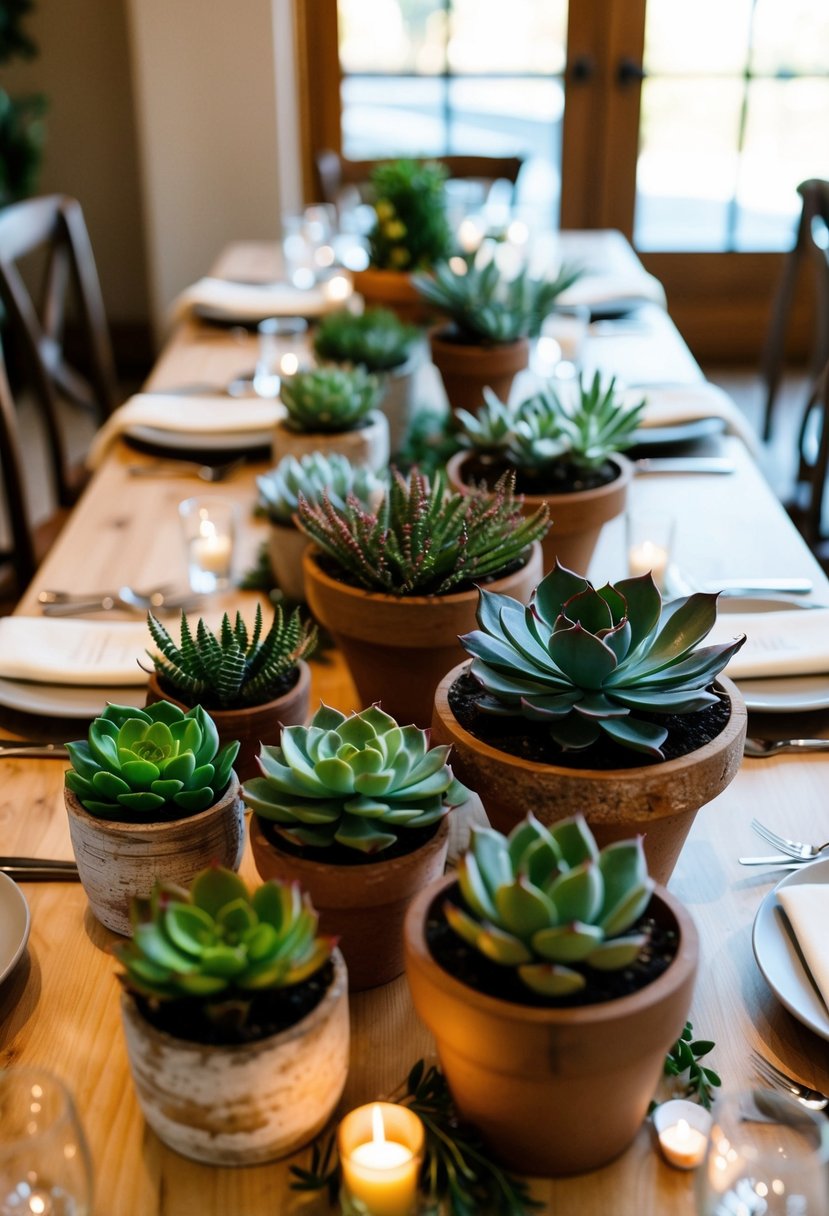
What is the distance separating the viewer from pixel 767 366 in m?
3.41

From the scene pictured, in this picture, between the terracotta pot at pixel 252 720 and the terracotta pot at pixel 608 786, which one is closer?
the terracotta pot at pixel 608 786

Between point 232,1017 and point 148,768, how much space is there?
21 centimetres

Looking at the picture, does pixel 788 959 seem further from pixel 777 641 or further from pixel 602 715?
pixel 777 641

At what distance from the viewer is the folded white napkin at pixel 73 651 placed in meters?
1.19

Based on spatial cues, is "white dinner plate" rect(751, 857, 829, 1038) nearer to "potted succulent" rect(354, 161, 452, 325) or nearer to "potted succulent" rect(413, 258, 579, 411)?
"potted succulent" rect(413, 258, 579, 411)

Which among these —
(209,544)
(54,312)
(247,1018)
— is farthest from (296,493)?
(54,312)

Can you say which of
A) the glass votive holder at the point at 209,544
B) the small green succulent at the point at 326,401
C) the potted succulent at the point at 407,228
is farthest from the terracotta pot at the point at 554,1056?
the potted succulent at the point at 407,228

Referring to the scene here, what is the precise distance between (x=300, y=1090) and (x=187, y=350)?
1.80 metres

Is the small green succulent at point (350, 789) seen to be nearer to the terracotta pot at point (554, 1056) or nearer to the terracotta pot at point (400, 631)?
the terracotta pot at point (554, 1056)

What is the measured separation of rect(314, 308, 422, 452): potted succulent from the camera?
5.84ft

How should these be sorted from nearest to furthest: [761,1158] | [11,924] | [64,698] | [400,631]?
[761,1158] → [11,924] → [400,631] → [64,698]

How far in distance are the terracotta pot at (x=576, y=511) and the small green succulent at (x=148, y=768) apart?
461 millimetres

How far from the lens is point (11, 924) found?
90 cm

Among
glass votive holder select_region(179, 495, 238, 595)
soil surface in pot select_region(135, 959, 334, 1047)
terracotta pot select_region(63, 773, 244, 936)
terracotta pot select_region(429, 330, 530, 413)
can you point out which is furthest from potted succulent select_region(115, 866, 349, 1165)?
terracotta pot select_region(429, 330, 530, 413)
